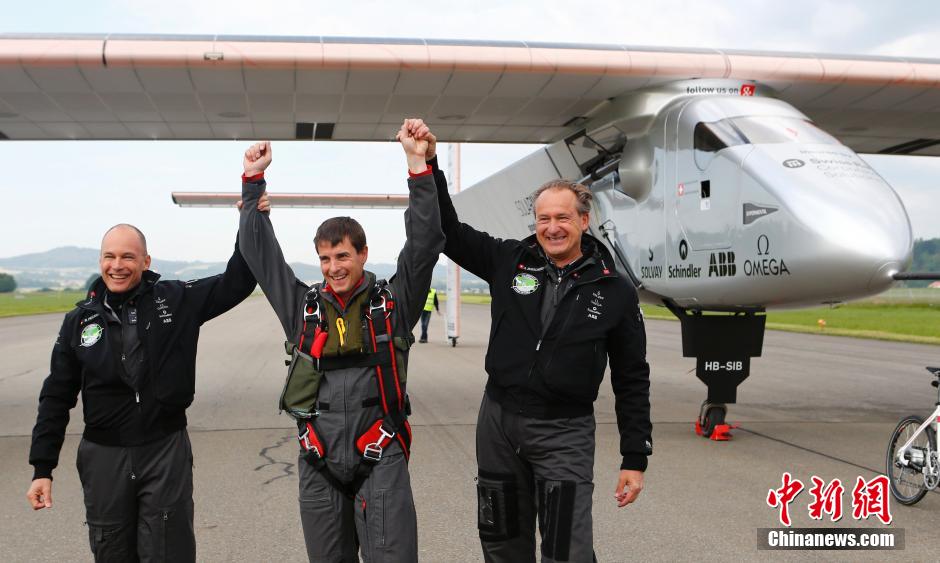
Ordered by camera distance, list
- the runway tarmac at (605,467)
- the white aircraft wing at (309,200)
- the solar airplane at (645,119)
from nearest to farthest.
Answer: the runway tarmac at (605,467) → the solar airplane at (645,119) → the white aircraft wing at (309,200)

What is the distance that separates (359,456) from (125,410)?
42.9 inches

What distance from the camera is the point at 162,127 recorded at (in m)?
10.6

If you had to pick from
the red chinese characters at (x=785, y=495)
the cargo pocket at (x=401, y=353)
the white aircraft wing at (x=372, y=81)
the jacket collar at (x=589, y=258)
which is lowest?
the red chinese characters at (x=785, y=495)

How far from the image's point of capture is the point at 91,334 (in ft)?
10.5

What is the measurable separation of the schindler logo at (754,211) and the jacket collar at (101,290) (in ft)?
16.7

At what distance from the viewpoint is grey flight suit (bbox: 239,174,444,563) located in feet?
9.23

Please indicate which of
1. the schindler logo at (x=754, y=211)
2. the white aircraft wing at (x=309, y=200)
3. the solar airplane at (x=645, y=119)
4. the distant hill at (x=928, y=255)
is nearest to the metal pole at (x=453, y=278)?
the white aircraft wing at (x=309, y=200)

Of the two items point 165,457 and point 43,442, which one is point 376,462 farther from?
point 43,442

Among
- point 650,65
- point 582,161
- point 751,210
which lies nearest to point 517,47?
point 650,65

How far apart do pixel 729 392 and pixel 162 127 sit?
8117 millimetres

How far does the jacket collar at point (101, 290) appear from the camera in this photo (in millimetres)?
3229

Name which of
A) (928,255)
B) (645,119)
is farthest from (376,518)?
(928,255)

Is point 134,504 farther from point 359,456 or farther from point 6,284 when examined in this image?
point 6,284

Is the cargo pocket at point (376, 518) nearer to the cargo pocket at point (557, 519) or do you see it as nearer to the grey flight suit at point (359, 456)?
the grey flight suit at point (359, 456)
